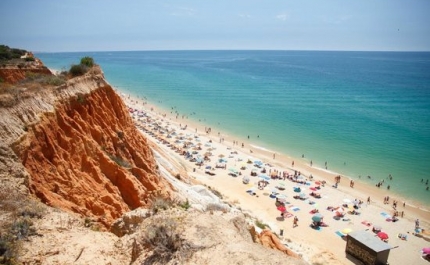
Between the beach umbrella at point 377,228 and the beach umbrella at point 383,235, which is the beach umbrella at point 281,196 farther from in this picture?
the beach umbrella at point 383,235

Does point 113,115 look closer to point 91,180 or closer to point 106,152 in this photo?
point 106,152

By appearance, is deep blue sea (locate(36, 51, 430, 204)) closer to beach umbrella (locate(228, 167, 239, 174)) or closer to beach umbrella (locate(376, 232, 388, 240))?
beach umbrella (locate(376, 232, 388, 240))

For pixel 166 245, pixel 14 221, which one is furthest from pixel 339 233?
pixel 14 221

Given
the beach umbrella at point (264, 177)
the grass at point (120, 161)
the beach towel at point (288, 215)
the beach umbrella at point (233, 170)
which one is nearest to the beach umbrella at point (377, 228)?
the beach towel at point (288, 215)

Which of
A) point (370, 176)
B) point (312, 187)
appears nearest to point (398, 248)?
point (312, 187)

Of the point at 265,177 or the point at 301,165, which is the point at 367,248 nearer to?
Answer: the point at 265,177
